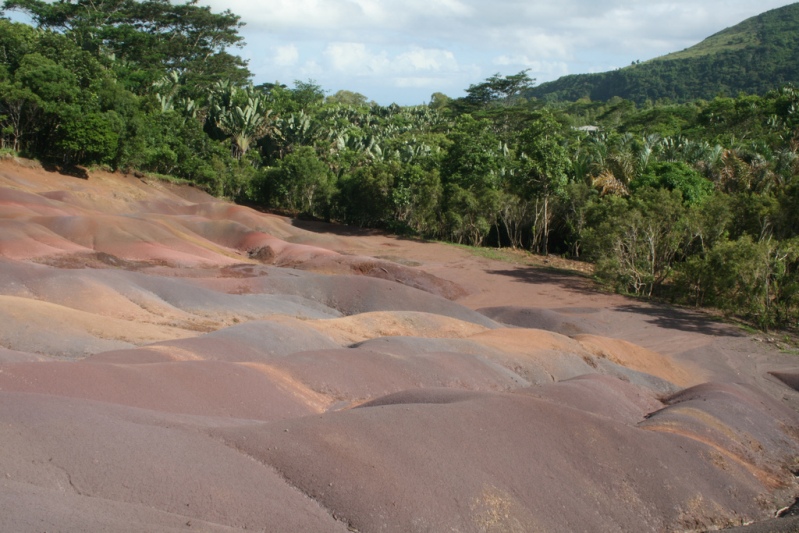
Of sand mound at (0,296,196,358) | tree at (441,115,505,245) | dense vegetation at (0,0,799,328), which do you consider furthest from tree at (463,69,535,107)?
sand mound at (0,296,196,358)

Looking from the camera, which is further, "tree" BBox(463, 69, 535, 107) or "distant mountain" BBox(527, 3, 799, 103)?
"distant mountain" BBox(527, 3, 799, 103)

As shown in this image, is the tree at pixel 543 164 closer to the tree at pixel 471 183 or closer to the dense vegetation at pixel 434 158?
the dense vegetation at pixel 434 158

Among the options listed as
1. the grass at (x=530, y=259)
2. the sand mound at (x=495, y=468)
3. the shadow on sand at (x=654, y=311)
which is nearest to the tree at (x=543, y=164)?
the grass at (x=530, y=259)

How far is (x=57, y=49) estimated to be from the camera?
45750 millimetres

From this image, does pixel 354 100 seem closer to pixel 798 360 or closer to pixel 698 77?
pixel 698 77

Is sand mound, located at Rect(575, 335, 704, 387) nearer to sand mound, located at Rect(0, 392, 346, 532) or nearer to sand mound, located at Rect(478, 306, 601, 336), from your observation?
sand mound, located at Rect(478, 306, 601, 336)

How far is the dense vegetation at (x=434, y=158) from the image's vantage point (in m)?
28.6

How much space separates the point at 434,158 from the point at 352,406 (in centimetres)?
3334

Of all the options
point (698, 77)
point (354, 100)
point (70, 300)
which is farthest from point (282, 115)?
point (698, 77)

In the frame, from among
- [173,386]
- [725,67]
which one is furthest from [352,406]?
[725,67]

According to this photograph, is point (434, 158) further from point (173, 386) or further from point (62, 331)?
point (173, 386)

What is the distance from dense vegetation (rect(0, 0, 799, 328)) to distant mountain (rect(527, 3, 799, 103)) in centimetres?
6149

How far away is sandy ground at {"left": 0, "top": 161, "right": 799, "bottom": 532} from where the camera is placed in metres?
7.83

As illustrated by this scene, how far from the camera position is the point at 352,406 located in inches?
505
